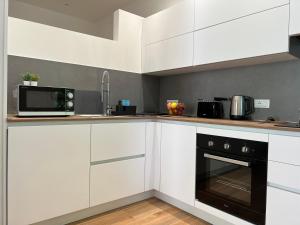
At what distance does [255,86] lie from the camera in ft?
7.19

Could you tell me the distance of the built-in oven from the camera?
61.7 inches

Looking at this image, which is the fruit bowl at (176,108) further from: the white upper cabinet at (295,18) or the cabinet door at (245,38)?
the white upper cabinet at (295,18)

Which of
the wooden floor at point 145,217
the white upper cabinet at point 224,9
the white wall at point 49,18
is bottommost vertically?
the wooden floor at point 145,217

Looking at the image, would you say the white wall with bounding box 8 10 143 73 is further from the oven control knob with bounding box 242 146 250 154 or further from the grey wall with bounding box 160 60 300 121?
the oven control knob with bounding box 242 146 250 154

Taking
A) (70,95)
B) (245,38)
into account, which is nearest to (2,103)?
(70,95)

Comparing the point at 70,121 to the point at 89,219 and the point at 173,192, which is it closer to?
the point at 89,219

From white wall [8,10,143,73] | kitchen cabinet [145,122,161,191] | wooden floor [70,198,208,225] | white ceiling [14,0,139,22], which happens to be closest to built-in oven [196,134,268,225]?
wooden floor [70,198,208,225]

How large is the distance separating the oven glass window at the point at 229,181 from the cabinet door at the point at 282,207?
17 cm

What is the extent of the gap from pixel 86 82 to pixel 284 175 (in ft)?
6.90

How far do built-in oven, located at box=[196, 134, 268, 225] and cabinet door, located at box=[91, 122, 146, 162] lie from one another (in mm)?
639

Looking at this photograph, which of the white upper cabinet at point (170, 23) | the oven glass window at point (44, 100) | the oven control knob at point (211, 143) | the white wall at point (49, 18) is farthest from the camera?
the white wall at point (49, 18)

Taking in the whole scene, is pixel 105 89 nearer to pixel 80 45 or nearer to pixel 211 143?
pixel 80 45

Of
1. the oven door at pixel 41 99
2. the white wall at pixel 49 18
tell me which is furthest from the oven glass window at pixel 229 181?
the white wall at pixel 49 18

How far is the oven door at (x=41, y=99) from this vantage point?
1.72 metres
